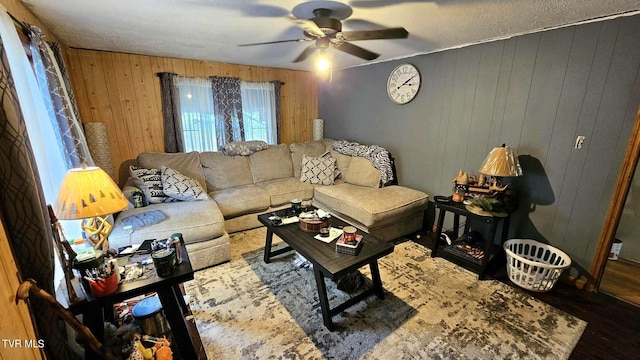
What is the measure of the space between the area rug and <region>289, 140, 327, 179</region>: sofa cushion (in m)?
1.86

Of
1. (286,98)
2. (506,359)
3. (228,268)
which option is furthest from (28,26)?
(506,359)

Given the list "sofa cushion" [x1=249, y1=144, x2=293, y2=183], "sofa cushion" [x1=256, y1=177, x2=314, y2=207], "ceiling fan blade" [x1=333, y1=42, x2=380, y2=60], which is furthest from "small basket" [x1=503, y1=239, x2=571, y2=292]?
"sofa cushion" [x1=249, y1=144, x2=293, y2=183]

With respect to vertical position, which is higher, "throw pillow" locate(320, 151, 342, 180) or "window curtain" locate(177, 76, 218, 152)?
"window curtain" locate(177, 76, 218, 152)

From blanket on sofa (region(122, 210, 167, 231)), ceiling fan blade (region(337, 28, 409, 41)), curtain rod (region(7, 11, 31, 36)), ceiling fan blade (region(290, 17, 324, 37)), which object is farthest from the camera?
blanket on sofa (region(122, 210, 167, 231))

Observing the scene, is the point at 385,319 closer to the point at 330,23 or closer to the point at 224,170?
the point at 330,23

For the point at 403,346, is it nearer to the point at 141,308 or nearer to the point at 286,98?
the point at 141,308

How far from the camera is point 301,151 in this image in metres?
4.05

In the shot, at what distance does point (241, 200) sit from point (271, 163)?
91cm

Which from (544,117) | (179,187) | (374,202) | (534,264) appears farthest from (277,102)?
(534,264)

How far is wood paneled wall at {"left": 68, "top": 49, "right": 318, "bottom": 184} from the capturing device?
9.39ft

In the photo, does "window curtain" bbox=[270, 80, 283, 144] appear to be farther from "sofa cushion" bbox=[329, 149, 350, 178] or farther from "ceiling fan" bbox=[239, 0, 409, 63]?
"ceiling fan" bbox=[239, 0, 409, 63]

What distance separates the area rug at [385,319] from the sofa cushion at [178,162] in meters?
1.34

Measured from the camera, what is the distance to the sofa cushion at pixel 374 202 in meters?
2.71

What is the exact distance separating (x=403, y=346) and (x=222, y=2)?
8.09ft
